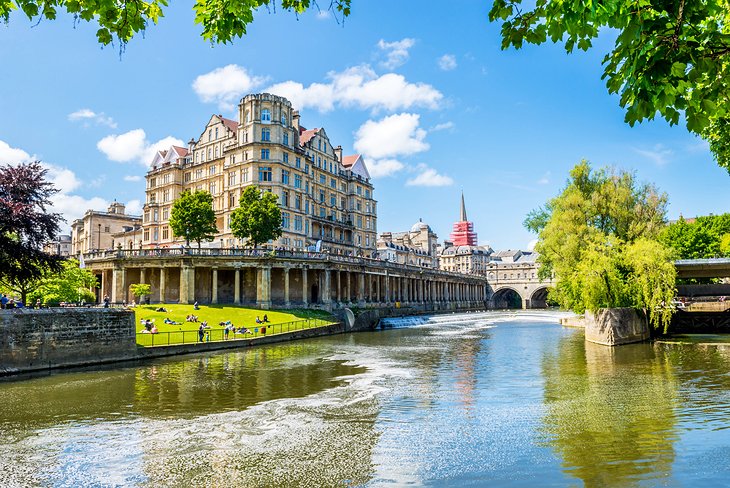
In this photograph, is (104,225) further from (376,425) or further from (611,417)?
(611,417)

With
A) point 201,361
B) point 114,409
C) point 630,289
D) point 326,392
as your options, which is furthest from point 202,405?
point 630,289

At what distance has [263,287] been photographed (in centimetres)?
6184

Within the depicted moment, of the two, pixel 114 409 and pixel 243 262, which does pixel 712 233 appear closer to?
pixel 243 262

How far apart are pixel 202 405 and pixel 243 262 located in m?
42.9

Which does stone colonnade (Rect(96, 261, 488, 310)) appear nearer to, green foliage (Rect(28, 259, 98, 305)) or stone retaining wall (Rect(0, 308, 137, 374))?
green foliage (Rect(28, 259, 98, 305))

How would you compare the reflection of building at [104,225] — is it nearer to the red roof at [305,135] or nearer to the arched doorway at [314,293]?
the red roof at [305,135]

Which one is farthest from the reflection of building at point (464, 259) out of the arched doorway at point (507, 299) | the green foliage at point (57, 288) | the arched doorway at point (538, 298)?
the green foliage at point (57, 288)

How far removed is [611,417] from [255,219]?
175ft

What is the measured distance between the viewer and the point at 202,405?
64.4 feet

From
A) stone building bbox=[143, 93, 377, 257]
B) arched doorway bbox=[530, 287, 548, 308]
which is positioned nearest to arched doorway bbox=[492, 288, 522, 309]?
arched doorway bbox=[530, 287, 548, 308]

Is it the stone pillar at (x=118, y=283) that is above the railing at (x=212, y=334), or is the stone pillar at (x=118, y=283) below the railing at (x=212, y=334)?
above

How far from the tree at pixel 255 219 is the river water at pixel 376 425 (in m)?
35.3

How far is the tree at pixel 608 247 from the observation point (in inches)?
1495

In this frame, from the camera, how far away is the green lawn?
127 feet
